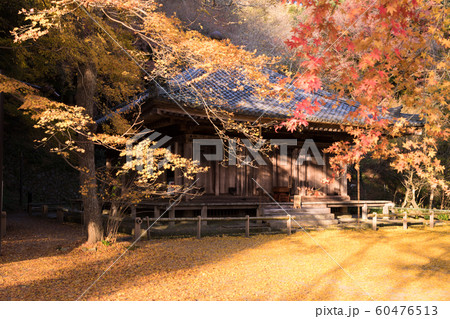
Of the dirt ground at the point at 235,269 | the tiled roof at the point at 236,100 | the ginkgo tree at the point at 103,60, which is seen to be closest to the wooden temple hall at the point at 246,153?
the tiled roof at the point at 236,100

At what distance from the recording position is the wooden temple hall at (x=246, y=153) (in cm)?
1280

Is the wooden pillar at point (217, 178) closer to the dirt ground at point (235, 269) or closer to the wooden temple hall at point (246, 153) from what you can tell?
the wooden temple hall at point (246, 153)

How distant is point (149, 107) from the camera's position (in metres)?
12.3

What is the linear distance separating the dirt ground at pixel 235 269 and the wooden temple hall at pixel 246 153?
2.67 metres

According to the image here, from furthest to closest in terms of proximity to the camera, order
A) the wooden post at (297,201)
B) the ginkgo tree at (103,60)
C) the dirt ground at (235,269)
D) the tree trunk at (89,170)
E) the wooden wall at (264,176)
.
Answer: the wooden post at (297,201)
the wooden wall at (264,176)
the tree trunk at (89,170)
the ginkgo tree at (103,60)
the dirt ground at (235,269)

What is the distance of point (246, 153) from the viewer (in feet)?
50.6

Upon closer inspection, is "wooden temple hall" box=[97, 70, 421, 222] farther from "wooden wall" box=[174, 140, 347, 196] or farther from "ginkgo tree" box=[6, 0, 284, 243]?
"ginkgo tree" box=[6, 0, 284, 243]

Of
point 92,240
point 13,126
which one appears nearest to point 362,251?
point 92,240

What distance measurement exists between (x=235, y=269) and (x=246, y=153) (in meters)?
8.01

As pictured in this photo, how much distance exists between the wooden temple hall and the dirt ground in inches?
105

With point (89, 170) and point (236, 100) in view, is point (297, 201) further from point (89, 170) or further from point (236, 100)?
point (89, 170)

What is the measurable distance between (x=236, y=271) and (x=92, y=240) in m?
4.42

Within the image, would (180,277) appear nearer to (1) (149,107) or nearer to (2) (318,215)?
(1) (149,107)

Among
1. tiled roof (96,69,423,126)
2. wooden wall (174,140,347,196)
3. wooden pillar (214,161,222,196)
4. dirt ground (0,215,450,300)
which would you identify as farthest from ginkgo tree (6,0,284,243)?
wooden pillar (214,161,222,196)
